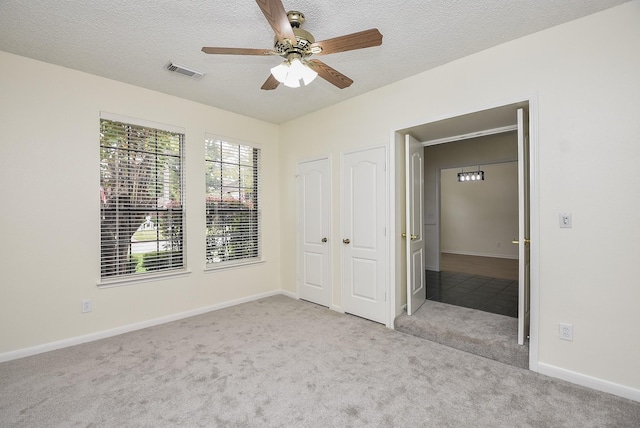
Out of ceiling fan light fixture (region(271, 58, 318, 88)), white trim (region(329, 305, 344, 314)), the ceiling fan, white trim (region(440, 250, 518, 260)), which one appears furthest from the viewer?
white trim (region(440, 250, 518, 260))

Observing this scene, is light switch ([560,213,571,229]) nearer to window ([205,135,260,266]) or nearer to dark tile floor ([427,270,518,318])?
dark tile floor ([427,270,518,318])

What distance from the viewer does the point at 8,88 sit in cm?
266

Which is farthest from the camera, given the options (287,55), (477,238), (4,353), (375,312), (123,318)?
(477,238)

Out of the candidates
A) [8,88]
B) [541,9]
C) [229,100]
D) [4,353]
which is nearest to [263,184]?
[229,100]

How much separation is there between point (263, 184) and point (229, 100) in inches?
53.1

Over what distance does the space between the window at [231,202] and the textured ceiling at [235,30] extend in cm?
116

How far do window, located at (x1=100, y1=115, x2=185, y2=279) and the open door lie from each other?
146 inches

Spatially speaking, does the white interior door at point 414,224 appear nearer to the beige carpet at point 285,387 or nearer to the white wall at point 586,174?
the beige carpet at point 285,387

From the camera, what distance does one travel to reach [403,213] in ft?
11.4

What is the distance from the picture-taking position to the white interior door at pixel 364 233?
3.44 m

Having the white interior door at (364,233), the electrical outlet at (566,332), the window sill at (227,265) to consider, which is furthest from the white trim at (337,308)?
the electrical outlet at (566,332)

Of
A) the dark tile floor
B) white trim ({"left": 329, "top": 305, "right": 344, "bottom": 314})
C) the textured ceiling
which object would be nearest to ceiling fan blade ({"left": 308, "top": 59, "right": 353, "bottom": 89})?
the textured ceiling

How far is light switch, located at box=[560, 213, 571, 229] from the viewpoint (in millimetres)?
2268

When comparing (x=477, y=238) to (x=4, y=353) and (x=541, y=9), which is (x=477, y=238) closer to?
(x=541, y=9)
